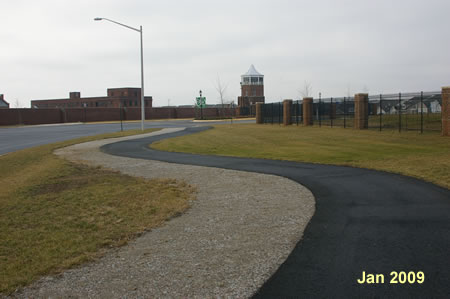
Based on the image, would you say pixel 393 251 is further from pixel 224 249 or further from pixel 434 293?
pixel 224 249

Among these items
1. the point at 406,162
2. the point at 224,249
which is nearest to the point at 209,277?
the point at 224,249

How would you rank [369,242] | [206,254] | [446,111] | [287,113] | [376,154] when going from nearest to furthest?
[206,254], [369,242], [376,154], [446,111], [287,113]

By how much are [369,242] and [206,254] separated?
2.42 metres

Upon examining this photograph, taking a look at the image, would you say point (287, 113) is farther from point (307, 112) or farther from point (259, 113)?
point (259, 113)

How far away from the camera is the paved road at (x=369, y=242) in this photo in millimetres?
4750

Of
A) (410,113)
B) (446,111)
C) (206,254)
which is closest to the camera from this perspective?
(206,254)

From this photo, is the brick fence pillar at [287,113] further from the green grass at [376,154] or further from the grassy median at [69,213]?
the grassy median at [69,213]

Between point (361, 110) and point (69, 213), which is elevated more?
point (361, 110)

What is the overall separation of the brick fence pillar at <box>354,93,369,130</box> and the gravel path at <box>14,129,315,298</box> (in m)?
25.1

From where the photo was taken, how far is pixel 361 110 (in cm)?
3406

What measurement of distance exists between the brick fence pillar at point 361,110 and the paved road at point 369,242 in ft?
76.3

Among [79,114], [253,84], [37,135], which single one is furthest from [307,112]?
[253,84]

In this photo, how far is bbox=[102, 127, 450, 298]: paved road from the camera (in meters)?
4.75

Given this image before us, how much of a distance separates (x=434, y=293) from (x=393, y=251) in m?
1.38
